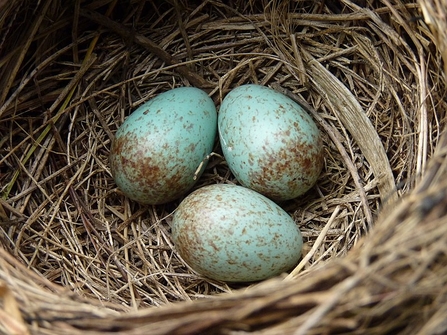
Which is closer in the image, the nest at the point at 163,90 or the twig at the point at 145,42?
the nest at the point at 163,90

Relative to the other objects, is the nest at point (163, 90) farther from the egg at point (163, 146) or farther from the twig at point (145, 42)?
the egg at point (163, 146)

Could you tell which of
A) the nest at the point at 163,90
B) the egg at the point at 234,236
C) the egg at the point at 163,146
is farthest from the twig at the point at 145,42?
the egg at the point at 234,236

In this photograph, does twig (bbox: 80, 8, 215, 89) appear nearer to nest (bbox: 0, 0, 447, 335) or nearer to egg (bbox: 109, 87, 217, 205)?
nest (bbox: 0, 0, 447, 335)

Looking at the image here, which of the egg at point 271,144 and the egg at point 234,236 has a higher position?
the egg at point 271,144

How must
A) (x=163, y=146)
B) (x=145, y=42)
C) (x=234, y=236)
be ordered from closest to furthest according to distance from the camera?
(x=234, y=236), (x=163, y=146), (x=145, y=42)

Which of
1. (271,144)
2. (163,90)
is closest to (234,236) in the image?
(271,144)

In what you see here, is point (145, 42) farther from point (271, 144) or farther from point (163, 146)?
point (271, 144)
